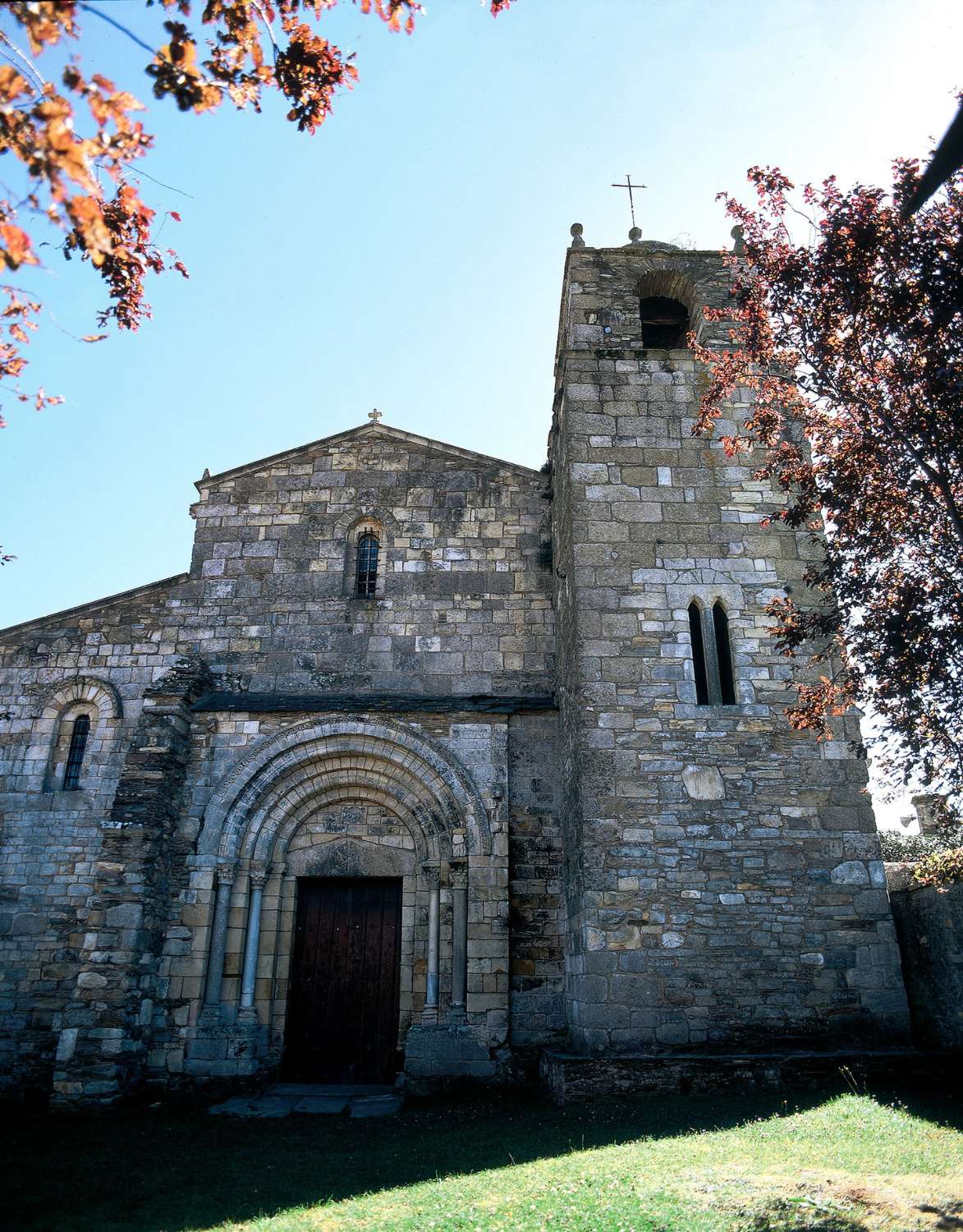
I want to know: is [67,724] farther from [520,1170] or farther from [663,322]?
[663,322]

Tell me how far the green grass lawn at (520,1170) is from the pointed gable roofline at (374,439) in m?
8.12

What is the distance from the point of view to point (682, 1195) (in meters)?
5.14

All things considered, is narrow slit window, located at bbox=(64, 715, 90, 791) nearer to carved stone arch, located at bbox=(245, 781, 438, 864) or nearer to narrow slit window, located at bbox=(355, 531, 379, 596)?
carved stone arch, located at bbox=(245, 781, 438, 864)

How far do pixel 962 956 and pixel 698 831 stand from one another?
261cm

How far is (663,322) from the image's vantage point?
12.4 m

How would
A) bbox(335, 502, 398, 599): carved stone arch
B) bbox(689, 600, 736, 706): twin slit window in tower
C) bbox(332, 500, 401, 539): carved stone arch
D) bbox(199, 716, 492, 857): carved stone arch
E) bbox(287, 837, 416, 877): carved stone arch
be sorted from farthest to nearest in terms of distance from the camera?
bbox(332, 500, 401, 539): carved stone arch → bbox(335, 502, 398, 599): carved stone arch → bbox(287, 837, 416, 877): carved stone arch → bbox(199, 716, 492, 857): carved stone arch → bbox(689, 600, 736, 706): twin slit window in tower

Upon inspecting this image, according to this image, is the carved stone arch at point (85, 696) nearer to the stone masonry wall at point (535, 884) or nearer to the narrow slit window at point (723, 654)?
the stone masonry wall at point (535, 884)

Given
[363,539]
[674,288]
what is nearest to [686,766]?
[363,539]

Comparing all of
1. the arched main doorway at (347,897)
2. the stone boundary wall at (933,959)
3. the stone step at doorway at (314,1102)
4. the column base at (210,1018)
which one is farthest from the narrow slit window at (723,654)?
the column base at (210,1018)

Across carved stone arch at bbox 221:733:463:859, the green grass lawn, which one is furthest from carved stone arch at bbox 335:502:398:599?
the green grass lawn

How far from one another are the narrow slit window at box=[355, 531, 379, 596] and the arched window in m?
4.79

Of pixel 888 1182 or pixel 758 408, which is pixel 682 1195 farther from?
pixel 758 408

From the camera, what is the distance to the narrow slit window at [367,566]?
1224cm

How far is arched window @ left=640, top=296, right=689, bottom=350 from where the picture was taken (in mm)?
12492
